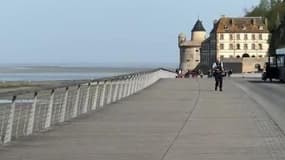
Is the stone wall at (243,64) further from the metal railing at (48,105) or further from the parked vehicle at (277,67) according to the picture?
the metal railing at (48,105)

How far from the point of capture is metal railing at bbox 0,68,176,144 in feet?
48.2

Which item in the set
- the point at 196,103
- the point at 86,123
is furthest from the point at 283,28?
the point at 86,123

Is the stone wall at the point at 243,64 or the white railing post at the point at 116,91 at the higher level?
the white railing post at the point at 116,91

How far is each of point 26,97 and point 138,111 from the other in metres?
8.41

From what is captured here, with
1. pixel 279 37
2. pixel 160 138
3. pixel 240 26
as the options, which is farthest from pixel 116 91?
pixel 240 26

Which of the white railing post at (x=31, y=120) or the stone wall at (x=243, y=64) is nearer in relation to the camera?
the white railing post at (x=31, y=120)

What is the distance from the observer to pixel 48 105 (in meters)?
A: 17.4

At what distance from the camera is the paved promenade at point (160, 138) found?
12.6 meters

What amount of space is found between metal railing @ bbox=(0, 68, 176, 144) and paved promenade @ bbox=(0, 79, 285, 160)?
1.21 ft

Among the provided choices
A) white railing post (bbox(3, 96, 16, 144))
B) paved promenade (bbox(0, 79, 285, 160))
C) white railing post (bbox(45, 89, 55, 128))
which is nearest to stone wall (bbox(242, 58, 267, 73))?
paved promenade (bbox(0, 79, 285, 160))

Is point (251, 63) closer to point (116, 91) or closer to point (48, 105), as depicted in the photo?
point (116, 91)

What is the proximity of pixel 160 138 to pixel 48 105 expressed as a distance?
331cm

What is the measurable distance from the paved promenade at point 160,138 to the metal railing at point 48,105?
370 mm

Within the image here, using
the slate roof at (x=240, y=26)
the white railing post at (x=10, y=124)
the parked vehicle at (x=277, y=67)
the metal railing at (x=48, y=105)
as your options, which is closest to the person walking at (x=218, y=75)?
the metal railing at (x=48, y=105)
